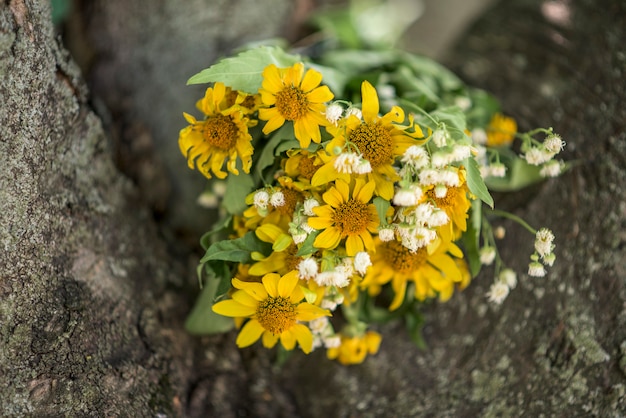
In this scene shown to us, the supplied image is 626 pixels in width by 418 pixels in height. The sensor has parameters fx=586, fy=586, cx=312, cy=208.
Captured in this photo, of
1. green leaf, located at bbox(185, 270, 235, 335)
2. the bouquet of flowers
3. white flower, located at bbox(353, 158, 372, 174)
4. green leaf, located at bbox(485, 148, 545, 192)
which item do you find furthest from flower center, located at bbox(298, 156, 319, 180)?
green leaf, located at bbox(485, 148, 545, 192)

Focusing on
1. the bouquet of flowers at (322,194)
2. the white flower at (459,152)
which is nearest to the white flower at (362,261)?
the bouquet of flowers at (322,194)

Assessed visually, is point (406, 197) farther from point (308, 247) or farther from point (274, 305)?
point (274, 305)

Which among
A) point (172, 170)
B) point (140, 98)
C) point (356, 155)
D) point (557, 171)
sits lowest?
point (172, 170)

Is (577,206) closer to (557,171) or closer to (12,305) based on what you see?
(557,171)

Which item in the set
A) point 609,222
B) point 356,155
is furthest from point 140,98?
point 609,222

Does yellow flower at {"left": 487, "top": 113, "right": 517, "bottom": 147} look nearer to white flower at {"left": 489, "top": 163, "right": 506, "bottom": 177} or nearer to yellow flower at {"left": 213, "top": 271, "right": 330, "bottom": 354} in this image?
white flower at {"left": 489, "top": 163, "right": 506, "bottom": 177}

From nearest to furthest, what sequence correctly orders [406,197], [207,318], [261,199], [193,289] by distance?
1. [406,197]
2. [261,199]
3. [207,318]
4. [193,289]

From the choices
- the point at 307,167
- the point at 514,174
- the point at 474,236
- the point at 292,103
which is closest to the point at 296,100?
the point at 292,103
